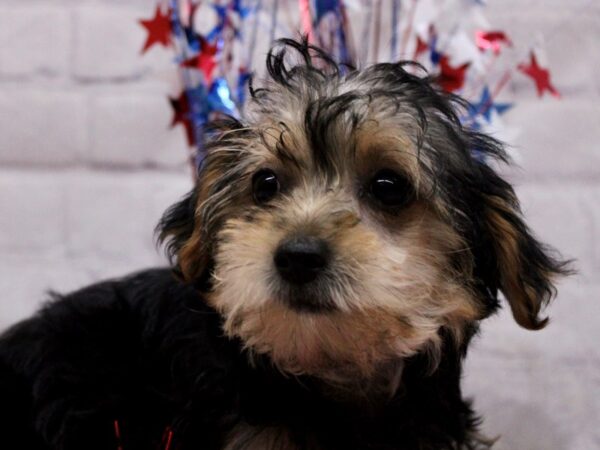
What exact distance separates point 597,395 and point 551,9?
3.80 feet

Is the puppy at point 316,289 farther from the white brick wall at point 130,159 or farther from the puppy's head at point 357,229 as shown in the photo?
the white brick wall at point 130,159

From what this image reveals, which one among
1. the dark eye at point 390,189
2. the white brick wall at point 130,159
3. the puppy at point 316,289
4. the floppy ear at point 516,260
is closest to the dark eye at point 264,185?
the puppy at point 316,289

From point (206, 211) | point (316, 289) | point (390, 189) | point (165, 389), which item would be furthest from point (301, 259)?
point (165, 389)

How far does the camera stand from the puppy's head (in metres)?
1.43

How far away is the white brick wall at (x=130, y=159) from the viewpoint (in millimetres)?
2729

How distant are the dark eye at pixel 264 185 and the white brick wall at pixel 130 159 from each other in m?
1.24

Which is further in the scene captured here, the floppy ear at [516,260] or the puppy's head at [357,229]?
the floppy ear at [516,260]

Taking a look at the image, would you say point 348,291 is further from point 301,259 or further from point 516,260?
point 516,260

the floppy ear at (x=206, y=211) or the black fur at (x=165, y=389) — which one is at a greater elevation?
the floppy ear at (x=206, y=211)

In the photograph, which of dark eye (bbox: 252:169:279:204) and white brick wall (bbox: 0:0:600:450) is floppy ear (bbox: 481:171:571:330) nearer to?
dark eye (bbox: 252:169:279:204)

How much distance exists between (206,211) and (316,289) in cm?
38

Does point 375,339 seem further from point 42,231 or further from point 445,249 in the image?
point 42,231

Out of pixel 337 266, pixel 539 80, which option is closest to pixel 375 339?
pixel 337 266

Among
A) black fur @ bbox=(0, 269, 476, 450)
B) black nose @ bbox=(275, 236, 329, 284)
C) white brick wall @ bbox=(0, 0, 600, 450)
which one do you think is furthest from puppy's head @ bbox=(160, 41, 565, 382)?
white brick wall @ bbox=(0, 0, 600, 450)
